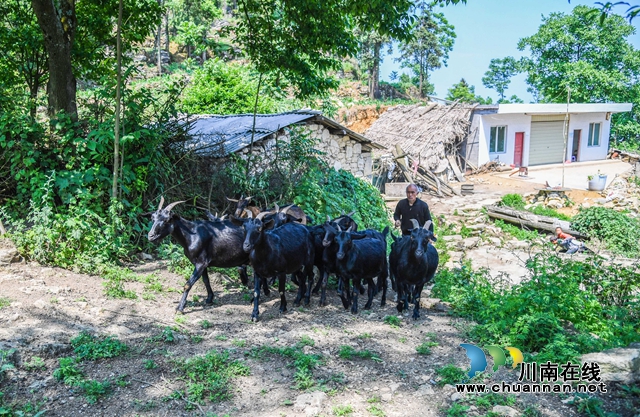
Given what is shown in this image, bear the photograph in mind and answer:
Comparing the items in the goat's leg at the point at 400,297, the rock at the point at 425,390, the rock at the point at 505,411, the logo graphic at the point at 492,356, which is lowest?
the rock at the point at 425,390

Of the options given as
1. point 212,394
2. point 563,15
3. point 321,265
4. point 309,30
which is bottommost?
point 212,394

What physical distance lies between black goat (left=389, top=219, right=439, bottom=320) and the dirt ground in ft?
0.99

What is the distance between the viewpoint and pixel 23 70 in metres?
11.0

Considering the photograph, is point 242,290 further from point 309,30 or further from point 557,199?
point 557,199

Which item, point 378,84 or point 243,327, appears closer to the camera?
point 243,327

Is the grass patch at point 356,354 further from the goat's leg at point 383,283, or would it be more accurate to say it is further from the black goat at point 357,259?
the goat's leg at point 383,283

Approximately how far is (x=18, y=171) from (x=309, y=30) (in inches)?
224

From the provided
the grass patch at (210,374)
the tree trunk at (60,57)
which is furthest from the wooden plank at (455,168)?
the grass patch at (210,374)

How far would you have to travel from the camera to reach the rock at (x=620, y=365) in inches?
197

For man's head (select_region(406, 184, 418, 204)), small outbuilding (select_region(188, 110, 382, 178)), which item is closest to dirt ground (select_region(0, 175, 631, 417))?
man's head (select_region(406, 184, 418, 204))

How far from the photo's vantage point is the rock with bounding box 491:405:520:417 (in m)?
4.53

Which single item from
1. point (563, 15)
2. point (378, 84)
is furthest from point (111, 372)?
point (378, 84)

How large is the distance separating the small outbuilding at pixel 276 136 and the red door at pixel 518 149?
16351 mm

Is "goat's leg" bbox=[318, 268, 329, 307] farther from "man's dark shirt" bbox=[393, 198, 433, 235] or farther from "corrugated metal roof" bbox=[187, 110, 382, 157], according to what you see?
"corrugated metal roof" bbox=[187, 110, 382, 157]
